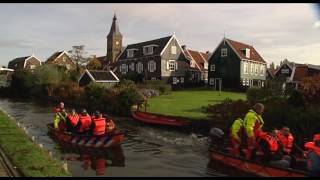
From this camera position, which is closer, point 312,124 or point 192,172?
point 192,172

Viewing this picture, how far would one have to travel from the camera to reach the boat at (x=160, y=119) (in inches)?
1138

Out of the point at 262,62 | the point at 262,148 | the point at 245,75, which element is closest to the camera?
the point at 262,148

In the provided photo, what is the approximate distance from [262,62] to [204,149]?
46453mm

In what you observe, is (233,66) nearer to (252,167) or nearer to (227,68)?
(227,68)

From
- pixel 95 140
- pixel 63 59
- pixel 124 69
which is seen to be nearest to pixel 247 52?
pixel 124 69

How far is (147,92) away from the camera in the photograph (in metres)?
48.5

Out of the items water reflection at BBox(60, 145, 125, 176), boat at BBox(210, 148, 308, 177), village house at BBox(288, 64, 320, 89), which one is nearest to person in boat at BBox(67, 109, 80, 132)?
water reflection at BBox(60, 145, 125, 176)

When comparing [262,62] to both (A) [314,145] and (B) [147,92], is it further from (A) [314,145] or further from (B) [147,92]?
(A) [314,145]

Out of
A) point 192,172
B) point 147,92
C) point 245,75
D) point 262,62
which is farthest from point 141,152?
point 262,62

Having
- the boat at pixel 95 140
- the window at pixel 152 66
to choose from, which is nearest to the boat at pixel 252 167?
the boat at pixel 95 140

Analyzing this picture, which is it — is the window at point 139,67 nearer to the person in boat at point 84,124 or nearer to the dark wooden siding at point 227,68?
the dark wooden siding at point 227,68

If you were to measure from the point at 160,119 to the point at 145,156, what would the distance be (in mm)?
10216

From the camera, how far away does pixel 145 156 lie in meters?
20.7

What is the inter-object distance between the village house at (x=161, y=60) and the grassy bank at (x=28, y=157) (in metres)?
44.3
